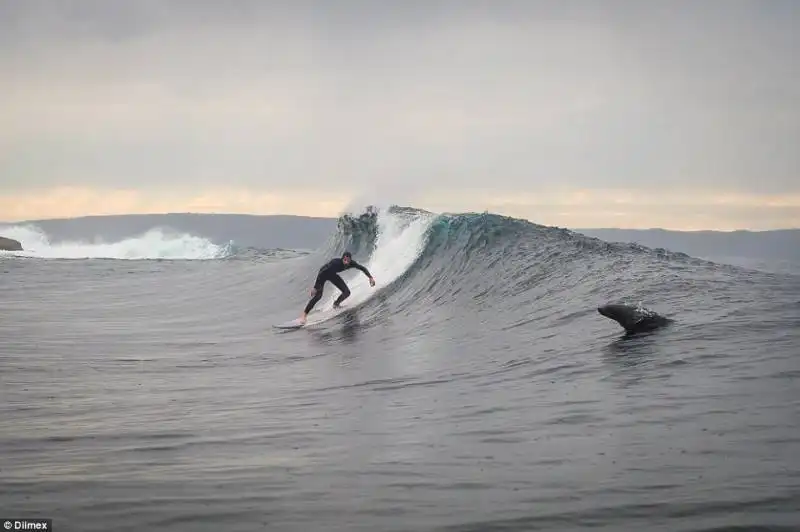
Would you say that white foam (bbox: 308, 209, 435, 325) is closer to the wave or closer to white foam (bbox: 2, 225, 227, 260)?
the wave

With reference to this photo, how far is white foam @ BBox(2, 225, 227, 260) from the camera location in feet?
184

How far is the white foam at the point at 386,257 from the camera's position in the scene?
77.9ft

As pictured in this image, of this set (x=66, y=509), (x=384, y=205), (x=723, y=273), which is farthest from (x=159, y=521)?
(x=384, y=205)

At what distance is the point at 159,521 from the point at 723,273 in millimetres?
15305

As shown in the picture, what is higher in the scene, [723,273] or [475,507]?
[723,273]

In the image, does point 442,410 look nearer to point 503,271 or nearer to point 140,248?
point 503,271

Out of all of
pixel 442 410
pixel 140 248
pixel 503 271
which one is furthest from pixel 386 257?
pixel 140 248

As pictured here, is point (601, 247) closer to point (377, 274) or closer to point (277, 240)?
point (377, 274)

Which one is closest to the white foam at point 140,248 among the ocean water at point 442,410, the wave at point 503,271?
the wave at point 503,271

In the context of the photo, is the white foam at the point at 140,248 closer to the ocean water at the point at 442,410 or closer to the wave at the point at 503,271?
the wave at the point at 503,271

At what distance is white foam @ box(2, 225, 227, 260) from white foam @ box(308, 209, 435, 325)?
83.3ft

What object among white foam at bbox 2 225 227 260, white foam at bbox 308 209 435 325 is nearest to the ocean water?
white foam at bbox 308 209 435 325

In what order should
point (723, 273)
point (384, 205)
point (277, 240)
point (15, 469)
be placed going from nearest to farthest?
point (15, 469) < point (723, 273) < point (384, 205) < point (277, 240)

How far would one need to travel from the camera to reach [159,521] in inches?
244
